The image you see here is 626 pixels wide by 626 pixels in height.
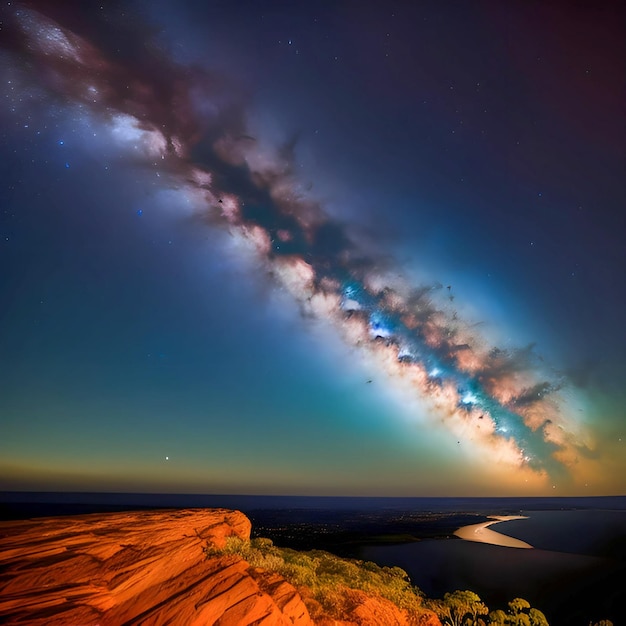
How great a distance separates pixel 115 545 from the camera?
12.2 metres

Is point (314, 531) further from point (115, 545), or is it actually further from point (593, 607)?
point (115, 545)

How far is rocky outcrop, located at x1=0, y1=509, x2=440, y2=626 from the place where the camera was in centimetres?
905

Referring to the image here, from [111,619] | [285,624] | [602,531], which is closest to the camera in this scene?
[111,619]

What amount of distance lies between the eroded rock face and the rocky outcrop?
3 cm

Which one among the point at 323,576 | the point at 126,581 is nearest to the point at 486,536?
the point at 323,576

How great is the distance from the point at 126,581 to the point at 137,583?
0.37 metres

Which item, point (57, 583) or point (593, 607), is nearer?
point (57, 583)

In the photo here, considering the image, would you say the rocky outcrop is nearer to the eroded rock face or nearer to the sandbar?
the eroded rock face

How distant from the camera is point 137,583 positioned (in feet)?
34.8

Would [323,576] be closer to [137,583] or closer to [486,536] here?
[137,583]

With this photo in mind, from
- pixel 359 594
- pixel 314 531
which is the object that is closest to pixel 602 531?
pixel 314 531

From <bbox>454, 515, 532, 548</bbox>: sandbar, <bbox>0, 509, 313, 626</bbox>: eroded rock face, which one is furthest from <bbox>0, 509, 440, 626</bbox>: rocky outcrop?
<bbox>454, 515, 532, 548</bbox>: sandbar

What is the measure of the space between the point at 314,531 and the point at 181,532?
300 ft

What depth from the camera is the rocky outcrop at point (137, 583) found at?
9.05 metres
